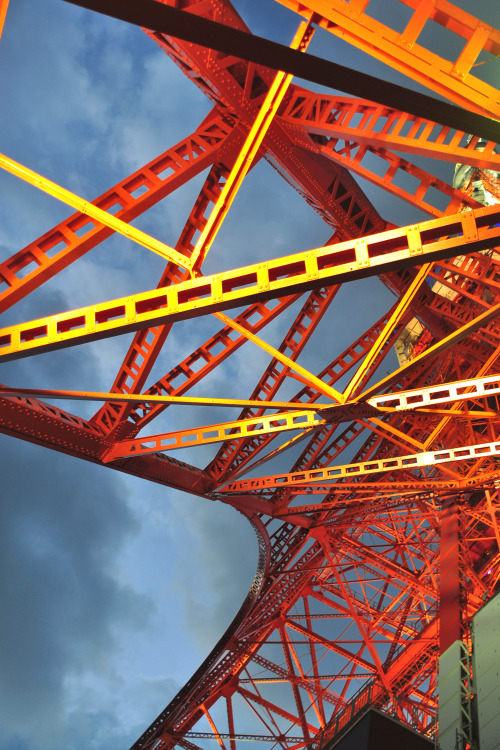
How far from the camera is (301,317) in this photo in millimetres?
16844

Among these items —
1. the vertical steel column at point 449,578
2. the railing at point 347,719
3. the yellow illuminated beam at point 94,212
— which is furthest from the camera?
the vertical steel column at point 449,578

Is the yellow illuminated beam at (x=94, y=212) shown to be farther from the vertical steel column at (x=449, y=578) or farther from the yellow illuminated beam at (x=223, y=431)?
the vertical steel column at (x=449, y=578)

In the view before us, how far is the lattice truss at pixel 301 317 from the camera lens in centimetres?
802

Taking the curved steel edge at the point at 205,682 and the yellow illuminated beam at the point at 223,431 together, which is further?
the curved steel edge at the point at 205,682

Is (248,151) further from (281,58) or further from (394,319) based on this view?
(394,319)

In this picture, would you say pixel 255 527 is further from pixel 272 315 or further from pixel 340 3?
pixel 340 3

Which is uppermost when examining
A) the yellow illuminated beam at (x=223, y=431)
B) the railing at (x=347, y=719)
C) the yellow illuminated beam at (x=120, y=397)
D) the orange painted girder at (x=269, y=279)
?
the yellow illuminated beam at (x=223, y=431)

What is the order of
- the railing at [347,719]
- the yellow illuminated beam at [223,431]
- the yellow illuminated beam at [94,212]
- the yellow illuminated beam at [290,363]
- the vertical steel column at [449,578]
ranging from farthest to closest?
the vertical steel column at [449,578] → the railing at [347,719] → the yellow illuminated beam at [223,431] → the yellow illuminated beam at [290,363] → the yellow illuminated beam at [94,212]

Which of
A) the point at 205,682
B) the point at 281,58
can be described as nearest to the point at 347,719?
the point at 205,682

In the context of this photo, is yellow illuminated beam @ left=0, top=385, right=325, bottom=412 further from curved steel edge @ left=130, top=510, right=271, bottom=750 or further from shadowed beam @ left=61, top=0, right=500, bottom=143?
curved steel edge @ left=130, top=510, right=271, bottom=750

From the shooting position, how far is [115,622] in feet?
368

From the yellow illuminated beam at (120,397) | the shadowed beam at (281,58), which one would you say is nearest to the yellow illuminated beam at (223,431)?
the yellow illuminated beam at (120,397)

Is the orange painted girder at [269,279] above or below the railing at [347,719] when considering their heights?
above

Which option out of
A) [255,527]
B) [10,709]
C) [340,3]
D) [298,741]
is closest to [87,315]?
[340,3]
